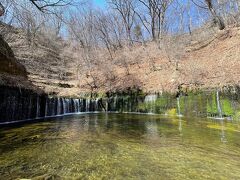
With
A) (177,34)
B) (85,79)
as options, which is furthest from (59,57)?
(177,34)

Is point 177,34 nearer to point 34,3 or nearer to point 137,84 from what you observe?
point 137,84

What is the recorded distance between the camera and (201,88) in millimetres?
13172

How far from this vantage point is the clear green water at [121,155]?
170 inches

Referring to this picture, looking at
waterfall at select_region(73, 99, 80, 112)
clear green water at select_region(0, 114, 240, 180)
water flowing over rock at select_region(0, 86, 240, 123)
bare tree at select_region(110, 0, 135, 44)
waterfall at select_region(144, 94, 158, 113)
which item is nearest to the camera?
clear green water at select_region(0, 114, 240, 180)

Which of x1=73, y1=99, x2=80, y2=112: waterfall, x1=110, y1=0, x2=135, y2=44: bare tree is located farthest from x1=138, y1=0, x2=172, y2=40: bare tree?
x1=73, y1=99, x2=80, y2=112: waterfall

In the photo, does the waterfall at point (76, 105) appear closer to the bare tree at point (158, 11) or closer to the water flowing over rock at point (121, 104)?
the water flowing over rock at point (121, 104)

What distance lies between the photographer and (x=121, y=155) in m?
5.47

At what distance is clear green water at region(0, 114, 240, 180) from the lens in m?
4.32

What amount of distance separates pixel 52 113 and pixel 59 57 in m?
17.0

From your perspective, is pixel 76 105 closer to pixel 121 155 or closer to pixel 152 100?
pixel 152 100

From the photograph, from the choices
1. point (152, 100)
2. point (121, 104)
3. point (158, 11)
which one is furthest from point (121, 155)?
point (158, 11)

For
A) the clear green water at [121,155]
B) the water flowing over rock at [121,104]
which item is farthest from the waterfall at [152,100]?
the clear green water at [121,155]

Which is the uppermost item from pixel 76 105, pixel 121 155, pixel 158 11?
pixel 158 11

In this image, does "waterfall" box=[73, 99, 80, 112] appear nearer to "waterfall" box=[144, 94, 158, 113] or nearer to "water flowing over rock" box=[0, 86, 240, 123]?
"water flowing over rock" box=[0, 86, 240, 123]
